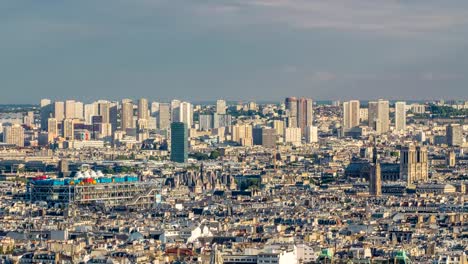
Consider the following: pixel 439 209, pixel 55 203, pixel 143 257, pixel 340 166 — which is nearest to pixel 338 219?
pixel 439 209

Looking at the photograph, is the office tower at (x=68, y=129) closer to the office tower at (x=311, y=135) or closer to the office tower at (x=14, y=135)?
the office tower at (x=14, y=135)

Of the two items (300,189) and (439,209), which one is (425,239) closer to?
(439,209)

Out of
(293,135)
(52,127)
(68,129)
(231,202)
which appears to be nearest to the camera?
(231,202)

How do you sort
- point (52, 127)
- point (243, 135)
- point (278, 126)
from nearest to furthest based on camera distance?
point (243, 135) → point (52, 127) → point (278, 126)

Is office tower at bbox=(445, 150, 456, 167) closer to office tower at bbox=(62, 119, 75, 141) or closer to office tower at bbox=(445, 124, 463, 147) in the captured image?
office tower at bbox=(445, 124, 463, 147)

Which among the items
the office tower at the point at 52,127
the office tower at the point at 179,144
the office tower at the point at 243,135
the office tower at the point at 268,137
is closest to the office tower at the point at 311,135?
the office tower at the point at 243,135

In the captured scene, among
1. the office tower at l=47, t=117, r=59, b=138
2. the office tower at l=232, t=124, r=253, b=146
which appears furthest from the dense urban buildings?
the office tower at l=47, t=117, r=59, b=138

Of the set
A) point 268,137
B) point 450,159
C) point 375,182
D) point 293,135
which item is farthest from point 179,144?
point 375,182

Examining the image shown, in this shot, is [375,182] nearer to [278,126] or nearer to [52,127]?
[52,127]
